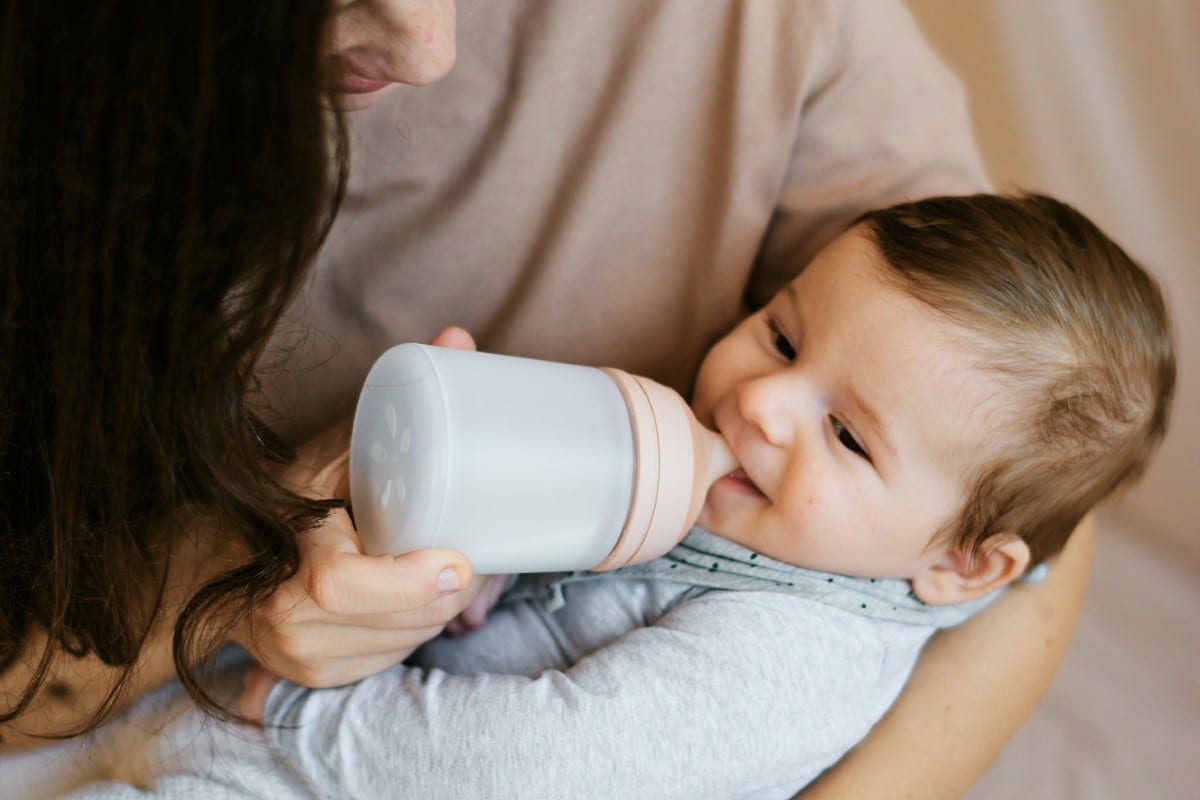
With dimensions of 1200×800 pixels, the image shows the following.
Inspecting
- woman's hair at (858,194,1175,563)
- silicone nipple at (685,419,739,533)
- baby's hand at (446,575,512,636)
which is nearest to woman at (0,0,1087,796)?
baby's hand at (446,575,512,636)

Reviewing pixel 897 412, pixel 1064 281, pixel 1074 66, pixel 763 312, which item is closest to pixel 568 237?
pixel 763 312

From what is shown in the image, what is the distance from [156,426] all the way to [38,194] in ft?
0.53

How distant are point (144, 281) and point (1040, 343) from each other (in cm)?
73

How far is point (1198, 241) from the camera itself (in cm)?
162

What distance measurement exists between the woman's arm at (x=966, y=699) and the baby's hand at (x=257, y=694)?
20.3 inches

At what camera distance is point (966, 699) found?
105 centimetres

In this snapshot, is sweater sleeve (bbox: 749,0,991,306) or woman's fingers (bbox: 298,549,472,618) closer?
woman's fingers (bbox: 298,549,472,618)

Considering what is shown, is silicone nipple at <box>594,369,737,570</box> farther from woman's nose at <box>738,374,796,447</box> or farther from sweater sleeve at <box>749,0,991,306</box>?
sweater sleeve at <box>749,0,991,306</box>

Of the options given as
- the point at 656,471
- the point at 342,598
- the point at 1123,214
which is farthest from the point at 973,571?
the point at 1123,214

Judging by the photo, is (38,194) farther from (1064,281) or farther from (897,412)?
(1064,281)

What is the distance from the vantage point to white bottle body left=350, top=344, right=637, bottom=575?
0.72 metres

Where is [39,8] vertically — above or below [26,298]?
above

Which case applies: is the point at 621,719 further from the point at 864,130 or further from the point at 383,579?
the point at 864,130

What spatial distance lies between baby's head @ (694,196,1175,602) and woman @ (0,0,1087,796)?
26 centimetres
